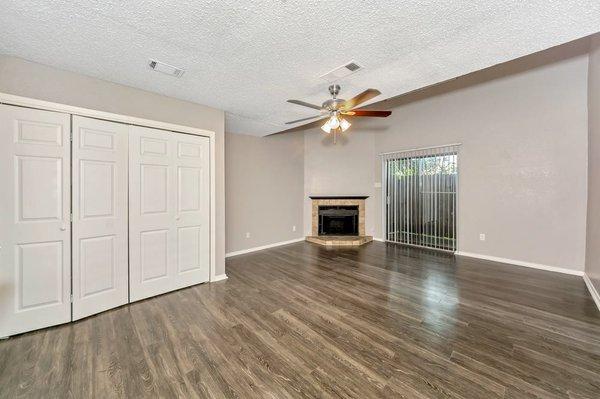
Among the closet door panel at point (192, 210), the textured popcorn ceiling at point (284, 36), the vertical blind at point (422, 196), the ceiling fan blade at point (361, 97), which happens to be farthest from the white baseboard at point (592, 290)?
the closet door panel at point (192, 210)

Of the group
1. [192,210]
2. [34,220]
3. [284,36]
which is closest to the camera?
[284,36]

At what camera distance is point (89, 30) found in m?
1.88

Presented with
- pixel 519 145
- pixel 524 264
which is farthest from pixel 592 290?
pixel 519 145

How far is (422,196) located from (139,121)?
5.78 m

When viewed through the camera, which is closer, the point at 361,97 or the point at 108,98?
the point at 361,97

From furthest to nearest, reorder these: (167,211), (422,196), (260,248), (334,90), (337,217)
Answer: (337,217) → (260,248) → (422,196) → (167,211) → (334,90)

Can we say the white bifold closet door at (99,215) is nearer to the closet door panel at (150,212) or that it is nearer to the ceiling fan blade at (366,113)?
the closet door panel at (150,212)

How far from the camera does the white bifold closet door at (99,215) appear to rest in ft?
8.52

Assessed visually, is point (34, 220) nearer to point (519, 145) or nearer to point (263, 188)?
point (263, 188)

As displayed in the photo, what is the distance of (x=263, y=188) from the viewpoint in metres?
5.96

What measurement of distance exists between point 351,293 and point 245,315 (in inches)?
56.8

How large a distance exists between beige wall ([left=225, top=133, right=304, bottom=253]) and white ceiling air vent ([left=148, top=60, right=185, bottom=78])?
2.60 m

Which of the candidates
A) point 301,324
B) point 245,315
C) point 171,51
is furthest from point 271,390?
point 171,51

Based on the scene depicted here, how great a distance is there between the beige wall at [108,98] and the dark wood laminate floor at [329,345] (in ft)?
4.73
